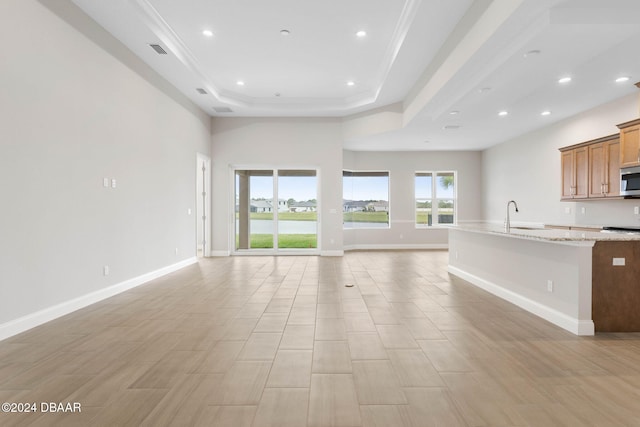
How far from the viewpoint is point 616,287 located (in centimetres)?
329

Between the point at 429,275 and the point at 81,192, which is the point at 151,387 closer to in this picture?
the point at 81,192

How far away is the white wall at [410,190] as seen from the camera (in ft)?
34.4

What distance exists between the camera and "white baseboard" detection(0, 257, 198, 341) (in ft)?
10.4

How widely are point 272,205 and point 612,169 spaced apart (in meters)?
7.03

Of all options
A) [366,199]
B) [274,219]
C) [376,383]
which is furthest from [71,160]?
[366,199]

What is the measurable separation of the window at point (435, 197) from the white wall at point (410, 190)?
21cm

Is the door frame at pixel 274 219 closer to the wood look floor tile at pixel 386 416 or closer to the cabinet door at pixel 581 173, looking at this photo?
the cabinet door at pixel 581 173

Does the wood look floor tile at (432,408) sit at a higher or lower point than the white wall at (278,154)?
lower

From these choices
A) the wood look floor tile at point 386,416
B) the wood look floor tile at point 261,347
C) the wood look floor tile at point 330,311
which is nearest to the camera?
the wood look floor tile at point 386,416

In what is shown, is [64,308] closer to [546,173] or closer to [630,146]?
[630,146]

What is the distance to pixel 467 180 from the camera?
35.2 feet

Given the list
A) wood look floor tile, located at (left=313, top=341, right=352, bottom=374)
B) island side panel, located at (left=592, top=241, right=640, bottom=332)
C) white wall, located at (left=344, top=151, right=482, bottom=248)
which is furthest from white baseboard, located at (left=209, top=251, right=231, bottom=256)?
island side panel, located at (left=592, top=241, right=640, bottom=332)

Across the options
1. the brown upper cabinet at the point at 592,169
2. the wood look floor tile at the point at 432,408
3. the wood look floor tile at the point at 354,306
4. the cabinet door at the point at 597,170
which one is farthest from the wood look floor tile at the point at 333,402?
the cabinet door at the point at 597,170

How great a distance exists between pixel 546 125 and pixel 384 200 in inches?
181
